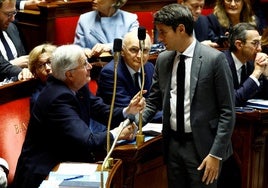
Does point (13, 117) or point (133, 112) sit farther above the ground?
point (133, 112)

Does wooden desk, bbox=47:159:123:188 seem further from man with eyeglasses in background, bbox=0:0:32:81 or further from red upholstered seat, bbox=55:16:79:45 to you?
red upholstered seat, bbox=55:16:79:45

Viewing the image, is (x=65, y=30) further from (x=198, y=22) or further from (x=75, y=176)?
(x=75, y=176)

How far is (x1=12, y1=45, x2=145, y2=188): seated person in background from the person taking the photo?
1944mm

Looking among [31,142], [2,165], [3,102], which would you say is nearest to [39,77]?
[3,102]

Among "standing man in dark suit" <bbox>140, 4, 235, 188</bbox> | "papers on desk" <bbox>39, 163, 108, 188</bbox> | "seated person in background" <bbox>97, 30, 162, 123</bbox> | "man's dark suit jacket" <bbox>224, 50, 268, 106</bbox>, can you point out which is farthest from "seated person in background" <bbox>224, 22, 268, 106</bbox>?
"papers on desk" <bbox>39, 163, 108, 188</bbox>

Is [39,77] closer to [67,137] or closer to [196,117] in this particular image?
[67,137]

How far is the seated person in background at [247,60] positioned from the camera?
2.50 metres

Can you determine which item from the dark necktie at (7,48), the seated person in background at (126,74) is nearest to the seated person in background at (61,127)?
the seated person in background at (126,74)

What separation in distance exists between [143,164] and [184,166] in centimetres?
19

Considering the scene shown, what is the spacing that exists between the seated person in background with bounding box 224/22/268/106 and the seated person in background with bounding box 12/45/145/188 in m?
0.64

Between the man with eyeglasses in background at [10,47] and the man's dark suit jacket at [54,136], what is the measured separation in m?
0.64

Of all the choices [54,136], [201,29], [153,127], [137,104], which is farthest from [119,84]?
[201,29]

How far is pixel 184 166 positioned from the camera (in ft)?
6.48

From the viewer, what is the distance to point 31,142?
6.69 feet
